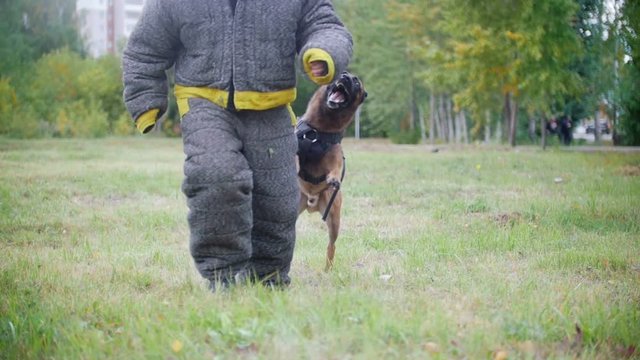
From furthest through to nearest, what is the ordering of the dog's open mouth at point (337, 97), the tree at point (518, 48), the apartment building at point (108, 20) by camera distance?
the apartment building at point (108, 20) → the tree at point (518, 48) → the dog's open mouth at point (337, 97)

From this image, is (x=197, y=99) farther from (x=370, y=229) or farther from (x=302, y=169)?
(x=370, y=229)

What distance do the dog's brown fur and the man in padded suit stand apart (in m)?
1.08

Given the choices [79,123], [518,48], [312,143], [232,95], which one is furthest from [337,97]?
[79,123]

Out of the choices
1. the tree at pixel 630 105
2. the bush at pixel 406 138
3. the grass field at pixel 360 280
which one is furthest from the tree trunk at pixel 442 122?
the grass field at pixel 360 280

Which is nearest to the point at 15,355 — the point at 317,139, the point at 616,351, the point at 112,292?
the point at 112,292

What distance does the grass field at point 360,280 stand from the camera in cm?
341

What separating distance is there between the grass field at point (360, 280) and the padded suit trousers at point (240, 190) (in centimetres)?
29

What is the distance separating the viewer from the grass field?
3.41 metres

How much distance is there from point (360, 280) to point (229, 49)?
180 cm

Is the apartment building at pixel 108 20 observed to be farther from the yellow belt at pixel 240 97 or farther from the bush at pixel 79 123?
the yellow belt at pixel 240 97

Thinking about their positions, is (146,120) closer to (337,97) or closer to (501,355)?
(337,97)

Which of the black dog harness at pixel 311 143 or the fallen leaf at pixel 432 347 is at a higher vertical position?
the black dog harness at pixel 311 143

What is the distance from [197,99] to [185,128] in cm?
19

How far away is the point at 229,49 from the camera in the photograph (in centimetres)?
462
